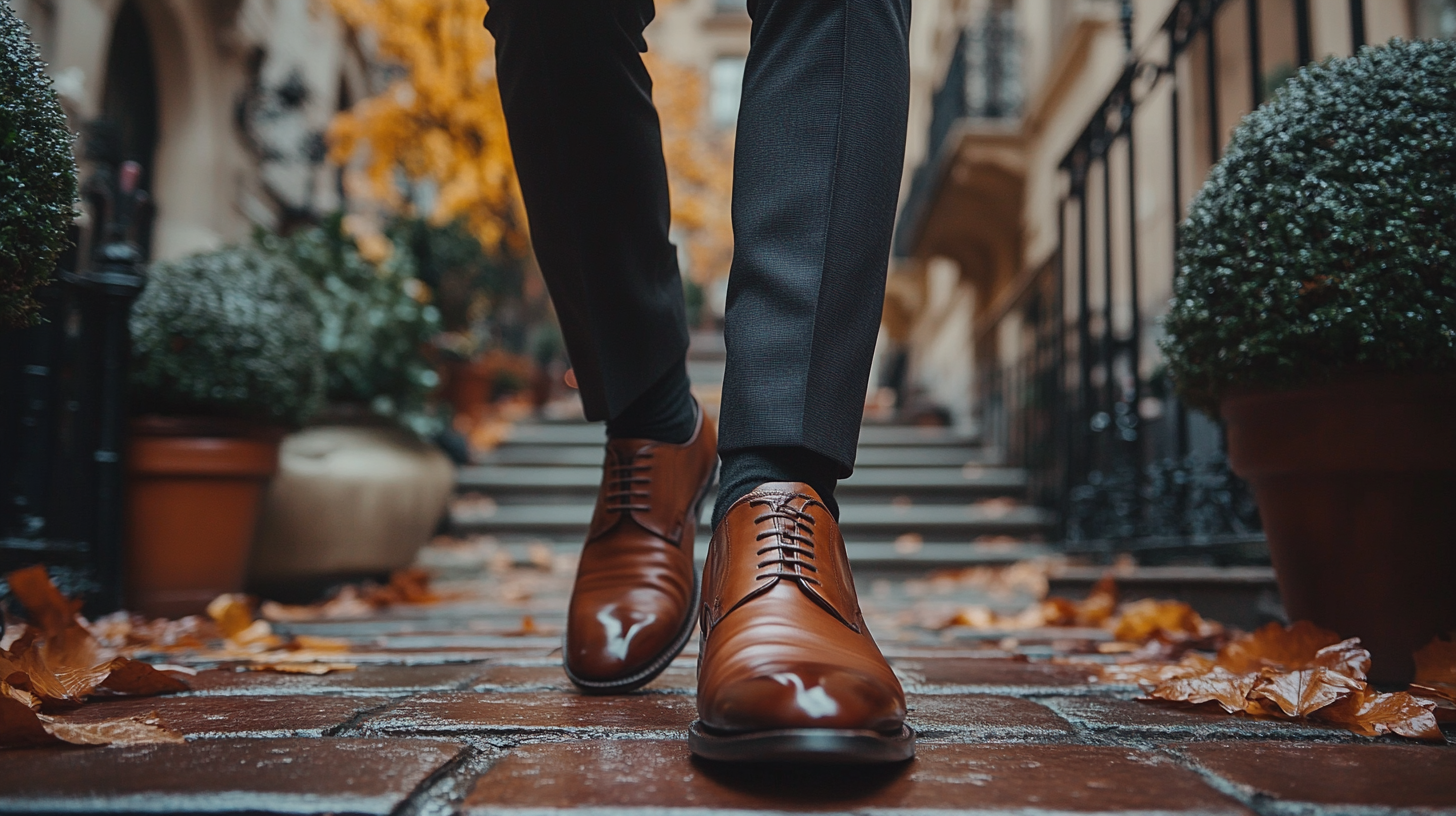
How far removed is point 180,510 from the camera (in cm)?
236

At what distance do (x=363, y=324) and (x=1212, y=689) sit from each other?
3.07 metres

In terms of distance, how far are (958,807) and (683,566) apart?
0.68m

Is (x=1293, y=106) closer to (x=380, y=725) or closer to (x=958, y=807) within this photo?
(x=958, y=807)

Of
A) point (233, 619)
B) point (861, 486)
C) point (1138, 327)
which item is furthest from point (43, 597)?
point (861, 486)

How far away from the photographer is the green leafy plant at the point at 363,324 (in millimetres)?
3340

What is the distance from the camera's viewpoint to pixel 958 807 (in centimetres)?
69

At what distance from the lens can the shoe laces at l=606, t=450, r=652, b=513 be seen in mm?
1315

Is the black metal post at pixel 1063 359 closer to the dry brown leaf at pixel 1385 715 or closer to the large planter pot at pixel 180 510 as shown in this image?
the dry brown leaf at pixel 1385 715

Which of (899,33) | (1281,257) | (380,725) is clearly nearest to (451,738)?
(380,725)

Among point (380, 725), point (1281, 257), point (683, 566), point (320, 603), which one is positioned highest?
point (1281, 257)

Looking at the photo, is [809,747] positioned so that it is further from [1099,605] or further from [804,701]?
[1099,605]

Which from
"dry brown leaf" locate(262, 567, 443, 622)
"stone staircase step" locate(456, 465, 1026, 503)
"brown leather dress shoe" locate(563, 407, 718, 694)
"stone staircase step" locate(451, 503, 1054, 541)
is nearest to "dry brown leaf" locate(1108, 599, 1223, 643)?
"brown leather dress shoe" locate(563, 407, 718, 694)

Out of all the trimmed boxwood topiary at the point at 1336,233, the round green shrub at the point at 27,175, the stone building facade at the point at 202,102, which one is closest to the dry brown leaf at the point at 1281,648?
the trimmed boxwood topiary at the point at 1336,233

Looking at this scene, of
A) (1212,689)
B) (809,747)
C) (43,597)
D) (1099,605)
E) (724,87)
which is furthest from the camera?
(724,87)
